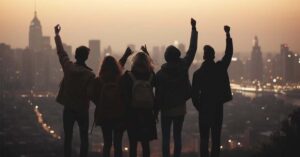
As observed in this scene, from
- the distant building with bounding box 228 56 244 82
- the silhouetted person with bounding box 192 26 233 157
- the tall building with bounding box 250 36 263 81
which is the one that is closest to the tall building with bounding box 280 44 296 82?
the distant building with bounding box 228 56 244 82

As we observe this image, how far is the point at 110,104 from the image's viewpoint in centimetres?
555

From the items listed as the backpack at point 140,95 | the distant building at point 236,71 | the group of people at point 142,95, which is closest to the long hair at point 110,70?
the group of people at point 142,95

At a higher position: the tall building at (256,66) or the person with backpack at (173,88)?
the tall building at (256,66)

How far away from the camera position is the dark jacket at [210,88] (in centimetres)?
572

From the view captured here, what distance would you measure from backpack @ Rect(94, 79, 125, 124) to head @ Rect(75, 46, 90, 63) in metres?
0.40

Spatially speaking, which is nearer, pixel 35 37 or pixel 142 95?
pixel 142 95

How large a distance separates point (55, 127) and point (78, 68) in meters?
31.8

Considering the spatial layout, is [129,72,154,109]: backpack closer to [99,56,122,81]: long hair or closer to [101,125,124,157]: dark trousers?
[99,56,122,81]: long hair

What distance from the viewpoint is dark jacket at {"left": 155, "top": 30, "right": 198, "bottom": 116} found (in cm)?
570

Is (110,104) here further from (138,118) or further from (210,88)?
(210,88)

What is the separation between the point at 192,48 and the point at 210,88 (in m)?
0.51

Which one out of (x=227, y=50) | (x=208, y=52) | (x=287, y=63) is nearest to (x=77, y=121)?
(x=208, y=52)

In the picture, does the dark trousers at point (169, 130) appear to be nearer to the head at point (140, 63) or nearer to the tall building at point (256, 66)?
the head at point (140, 63)

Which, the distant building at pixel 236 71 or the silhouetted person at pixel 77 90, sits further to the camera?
the distant building at pixel 236 71
